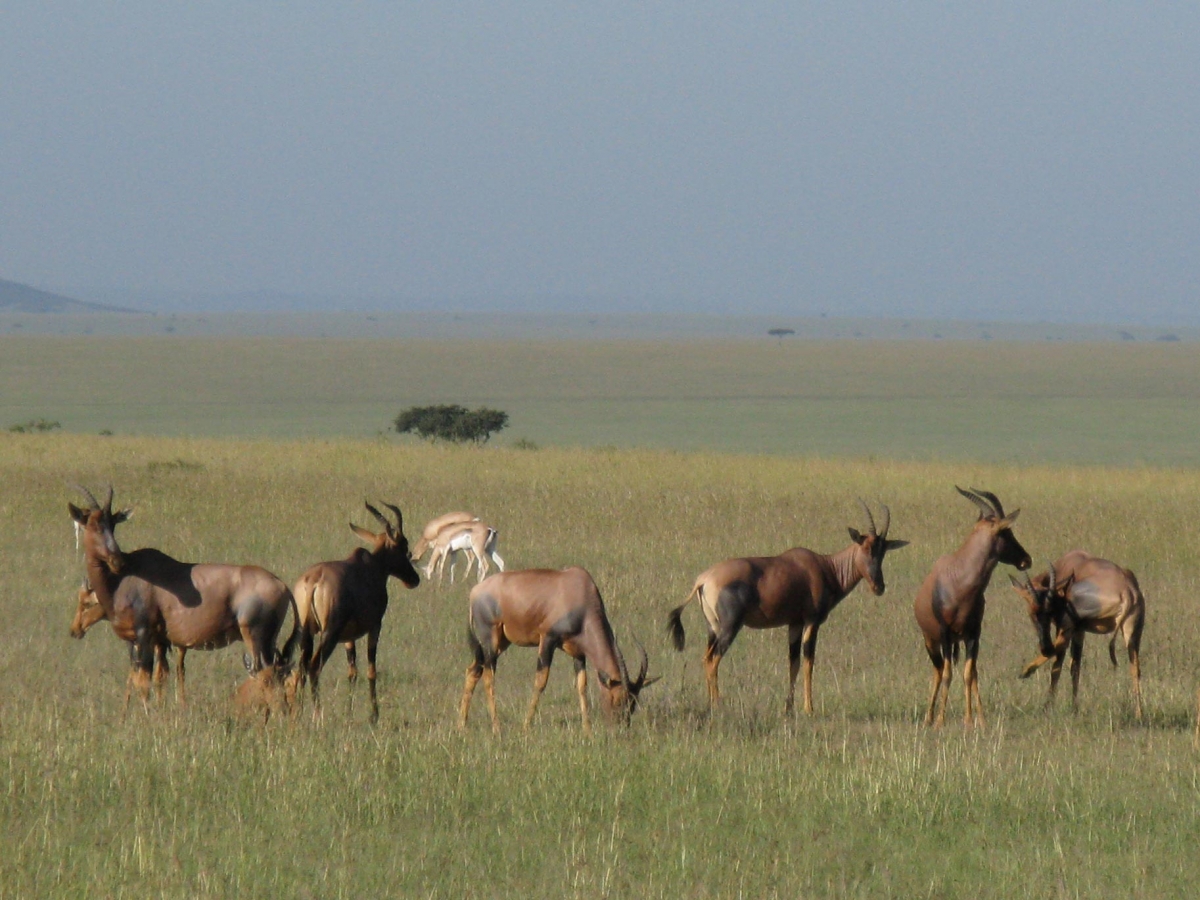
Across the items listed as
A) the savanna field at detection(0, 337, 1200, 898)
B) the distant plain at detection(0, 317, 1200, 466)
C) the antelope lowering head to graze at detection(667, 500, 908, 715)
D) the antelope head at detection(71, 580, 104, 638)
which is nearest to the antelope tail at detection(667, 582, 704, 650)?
the antelope lowering head to graze at detection(667, 500, 908, 715)

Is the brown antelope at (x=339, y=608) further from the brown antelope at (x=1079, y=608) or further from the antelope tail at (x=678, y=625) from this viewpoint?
the brown antelope at (x=1079, y=608)

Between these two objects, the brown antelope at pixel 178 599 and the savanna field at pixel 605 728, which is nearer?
the savanna field at pixel 605 728

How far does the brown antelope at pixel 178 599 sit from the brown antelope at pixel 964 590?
4492 millimetres

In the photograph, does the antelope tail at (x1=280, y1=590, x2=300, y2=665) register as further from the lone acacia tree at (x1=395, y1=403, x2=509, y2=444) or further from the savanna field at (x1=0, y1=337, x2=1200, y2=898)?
the lone acacia tree at (x1=395, y1=403, x2=509, y2=444)

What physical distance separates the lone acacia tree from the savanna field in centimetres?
1168

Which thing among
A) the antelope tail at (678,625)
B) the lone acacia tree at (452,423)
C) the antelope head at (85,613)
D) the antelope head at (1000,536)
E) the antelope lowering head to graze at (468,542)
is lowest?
the lone acacia tree at (452,423)

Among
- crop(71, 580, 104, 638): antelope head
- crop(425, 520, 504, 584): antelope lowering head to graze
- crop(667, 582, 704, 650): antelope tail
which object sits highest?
crop(667, 582, 704, 650): antelope tail

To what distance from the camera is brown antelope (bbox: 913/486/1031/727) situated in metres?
11.5

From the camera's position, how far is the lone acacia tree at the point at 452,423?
4531 centimetres

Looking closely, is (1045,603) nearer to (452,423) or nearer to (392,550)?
(392,550)

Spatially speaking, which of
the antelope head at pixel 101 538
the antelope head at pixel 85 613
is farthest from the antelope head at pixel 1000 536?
the antelope head at pixel 85 613

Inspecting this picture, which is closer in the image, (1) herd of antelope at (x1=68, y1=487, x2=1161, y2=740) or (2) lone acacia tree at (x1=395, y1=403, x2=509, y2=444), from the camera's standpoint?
(1) herd of antelope at (x1=68, y1=487, x2=1161, y2=740)

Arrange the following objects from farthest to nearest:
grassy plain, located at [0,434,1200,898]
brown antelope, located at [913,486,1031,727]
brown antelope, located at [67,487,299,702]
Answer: brown antelope, located at [913,486,1031,727], brown antelope, located at [67,487,299,702], grassy plain, located at [0,434,1200,898]

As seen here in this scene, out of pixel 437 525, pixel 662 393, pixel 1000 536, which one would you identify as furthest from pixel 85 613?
pixel 662 393
